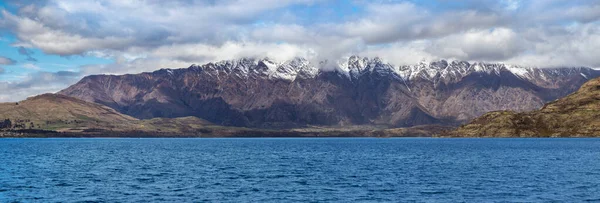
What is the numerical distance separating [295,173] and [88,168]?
50.2m

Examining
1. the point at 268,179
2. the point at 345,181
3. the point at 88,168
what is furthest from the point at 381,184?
the point at 88,168

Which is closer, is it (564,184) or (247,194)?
(247,194)

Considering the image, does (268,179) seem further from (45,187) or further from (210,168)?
(45,187)

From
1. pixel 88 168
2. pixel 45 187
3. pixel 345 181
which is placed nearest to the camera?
pixel 45 187

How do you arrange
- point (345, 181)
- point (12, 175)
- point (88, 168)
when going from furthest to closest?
1. point (88, 168)
2. point (12, 175)
3. point (345, 181)

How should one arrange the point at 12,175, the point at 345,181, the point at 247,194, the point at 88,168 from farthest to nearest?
the point at 88,168 < the point at 12,175 < the point at 345,181 < the point at 247,194

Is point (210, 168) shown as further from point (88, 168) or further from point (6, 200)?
point (6, 200)

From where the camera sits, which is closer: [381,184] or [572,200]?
[572,200]

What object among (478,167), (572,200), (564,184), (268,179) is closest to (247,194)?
(268,179)

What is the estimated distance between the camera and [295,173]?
5034 inches

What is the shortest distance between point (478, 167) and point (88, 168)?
3645 inches

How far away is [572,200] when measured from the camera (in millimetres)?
83500

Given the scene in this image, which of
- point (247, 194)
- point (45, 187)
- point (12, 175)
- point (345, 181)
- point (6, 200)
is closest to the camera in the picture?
point (6, 200)

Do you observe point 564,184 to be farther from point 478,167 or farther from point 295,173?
point 295,173
